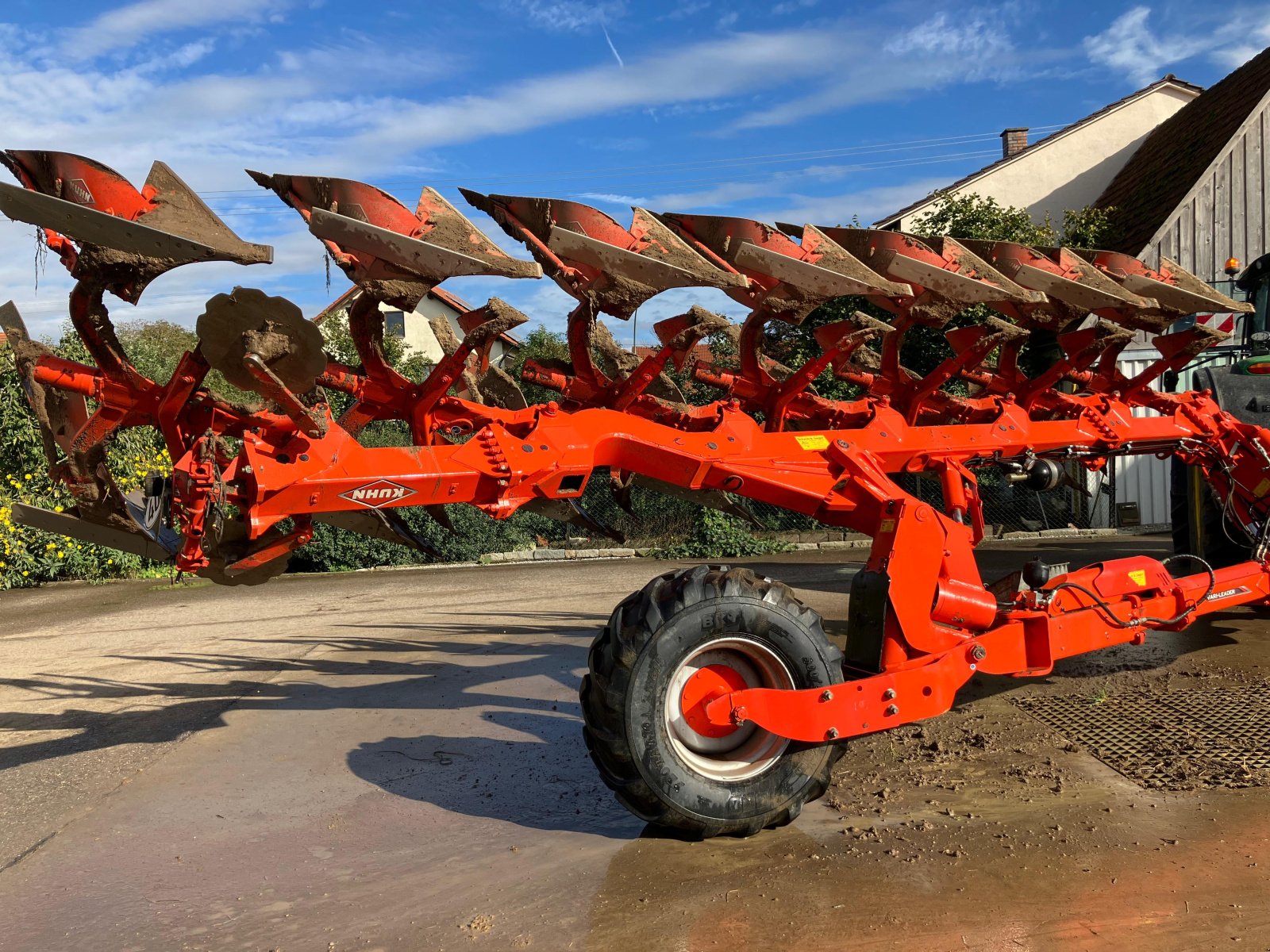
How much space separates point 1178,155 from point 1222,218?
3.38m

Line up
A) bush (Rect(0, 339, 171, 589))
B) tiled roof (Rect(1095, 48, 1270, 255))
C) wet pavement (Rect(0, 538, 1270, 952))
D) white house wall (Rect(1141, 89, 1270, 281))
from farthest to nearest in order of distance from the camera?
tiled roof (Rect(1095, 48, 1270, 255)) < white house wall (Rect(1141, 89, 1270, 281)) < bush (Rect(0, 339, 171, 589)) < wet pavement (Rect(0, 538, 1270, 952))

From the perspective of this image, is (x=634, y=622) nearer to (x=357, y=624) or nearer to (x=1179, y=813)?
(x=1179, y=813)

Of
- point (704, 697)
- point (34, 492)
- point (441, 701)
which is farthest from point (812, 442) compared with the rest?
point (34, 492)

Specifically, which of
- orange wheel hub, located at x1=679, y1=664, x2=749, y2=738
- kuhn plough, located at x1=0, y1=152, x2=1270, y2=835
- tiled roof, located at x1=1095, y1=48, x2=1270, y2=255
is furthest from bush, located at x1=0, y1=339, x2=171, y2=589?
tiled roof, located at x1=1095, y1=48, x2=1270, y2=255

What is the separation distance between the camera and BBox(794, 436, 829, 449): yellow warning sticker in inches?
188

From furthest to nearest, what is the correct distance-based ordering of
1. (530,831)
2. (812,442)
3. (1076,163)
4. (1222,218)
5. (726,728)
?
(1076,163)
(1222,218)
(812,442)
(530,831)
(726,728)

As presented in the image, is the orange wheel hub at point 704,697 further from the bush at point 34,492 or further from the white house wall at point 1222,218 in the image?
the white house wall at point 1222,218

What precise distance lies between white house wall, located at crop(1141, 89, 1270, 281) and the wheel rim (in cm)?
1474

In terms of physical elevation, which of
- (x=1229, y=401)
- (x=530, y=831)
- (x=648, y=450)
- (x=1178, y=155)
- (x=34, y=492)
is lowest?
(x=530, y=831)

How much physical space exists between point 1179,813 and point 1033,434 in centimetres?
235

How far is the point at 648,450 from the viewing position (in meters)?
4.49

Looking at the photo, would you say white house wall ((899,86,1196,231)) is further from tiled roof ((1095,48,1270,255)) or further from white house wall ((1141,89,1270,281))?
white house wall ((1141,89,1270,281))

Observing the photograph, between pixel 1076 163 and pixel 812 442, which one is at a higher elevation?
pixel 1076 163

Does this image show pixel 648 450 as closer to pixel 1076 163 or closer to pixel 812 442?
pixel 812 442
